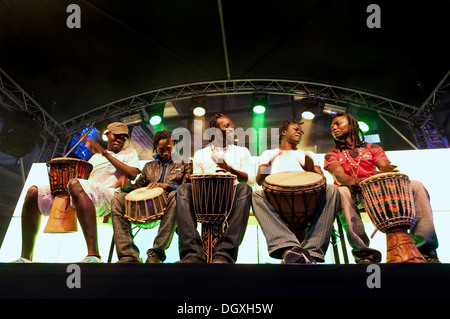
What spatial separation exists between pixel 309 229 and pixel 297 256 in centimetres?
38

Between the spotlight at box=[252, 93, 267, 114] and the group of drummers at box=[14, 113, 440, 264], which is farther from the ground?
the spotlight at box=[252, 93, 267, 114]

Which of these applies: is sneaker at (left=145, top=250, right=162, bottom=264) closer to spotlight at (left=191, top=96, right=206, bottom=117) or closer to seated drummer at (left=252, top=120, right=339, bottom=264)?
seated drummer at (left=252, top=120, right=339, bottom=264)

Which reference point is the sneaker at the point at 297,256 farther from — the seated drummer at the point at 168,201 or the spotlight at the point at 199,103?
the spotlight at the point at 199,103

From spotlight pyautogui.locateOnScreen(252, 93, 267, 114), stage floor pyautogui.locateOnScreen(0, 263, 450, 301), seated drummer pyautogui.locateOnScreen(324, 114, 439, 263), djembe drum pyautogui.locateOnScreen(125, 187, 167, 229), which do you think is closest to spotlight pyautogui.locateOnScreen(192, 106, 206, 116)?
spotlight pyautogui.locateOnScreen(252, 93, 267, 114)

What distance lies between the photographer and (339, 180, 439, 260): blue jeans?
7.51ft

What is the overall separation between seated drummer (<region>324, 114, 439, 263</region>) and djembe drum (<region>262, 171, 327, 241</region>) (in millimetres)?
288

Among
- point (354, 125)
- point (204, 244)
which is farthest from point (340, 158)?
point (204, 244)

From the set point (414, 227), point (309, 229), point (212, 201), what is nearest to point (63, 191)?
point (212, 201)

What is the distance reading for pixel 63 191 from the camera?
106 inches

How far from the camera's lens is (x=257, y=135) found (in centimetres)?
915

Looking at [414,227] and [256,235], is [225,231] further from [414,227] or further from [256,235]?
[414,227]

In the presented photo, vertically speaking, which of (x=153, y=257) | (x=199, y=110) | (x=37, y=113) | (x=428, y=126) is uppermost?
(x=199, y=110)

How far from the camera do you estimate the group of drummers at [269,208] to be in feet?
7.42
